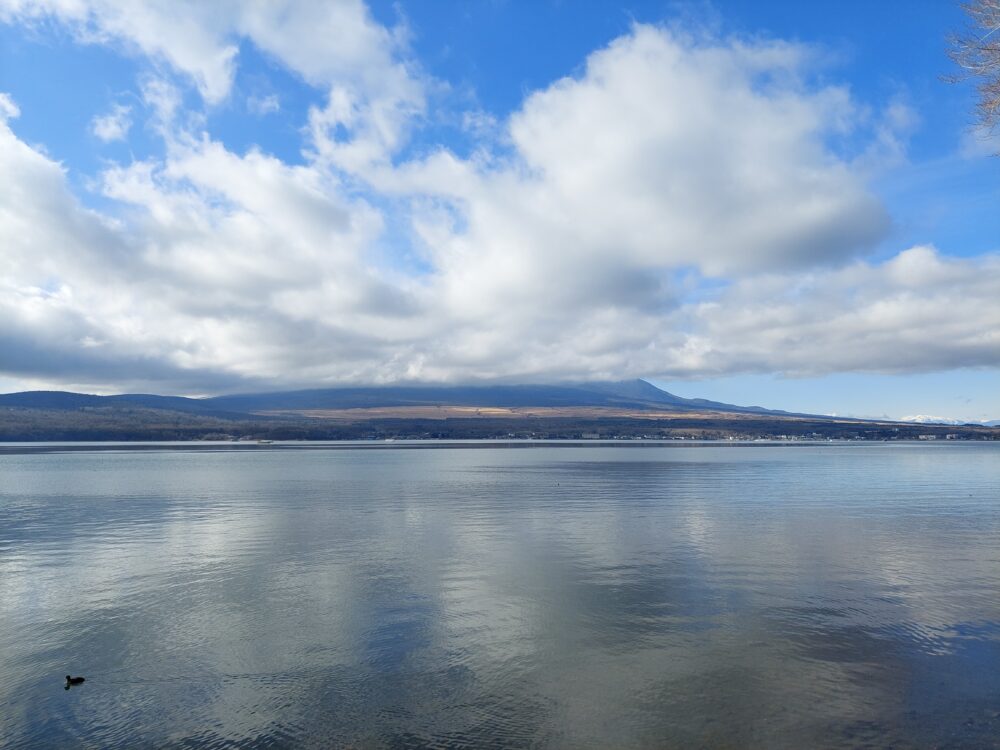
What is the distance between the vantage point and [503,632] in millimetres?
13156

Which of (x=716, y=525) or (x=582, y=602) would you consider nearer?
(x=582, y=602)

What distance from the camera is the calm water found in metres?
9.38

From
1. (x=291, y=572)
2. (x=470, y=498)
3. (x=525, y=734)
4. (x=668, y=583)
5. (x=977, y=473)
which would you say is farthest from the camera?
(x=977, y=473)

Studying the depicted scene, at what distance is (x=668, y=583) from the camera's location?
55.8 feet

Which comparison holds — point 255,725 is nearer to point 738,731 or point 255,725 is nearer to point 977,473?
point 738,731

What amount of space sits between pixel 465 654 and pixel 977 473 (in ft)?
207

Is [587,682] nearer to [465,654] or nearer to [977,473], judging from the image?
[465,654]

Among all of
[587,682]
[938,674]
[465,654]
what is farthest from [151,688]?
[938,674]

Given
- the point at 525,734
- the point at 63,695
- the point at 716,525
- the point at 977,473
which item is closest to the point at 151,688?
the point at 63,695

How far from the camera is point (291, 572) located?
1839cm

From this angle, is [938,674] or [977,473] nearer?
[938,674]

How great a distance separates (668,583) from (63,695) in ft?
42.5

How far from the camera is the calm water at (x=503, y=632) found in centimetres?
938

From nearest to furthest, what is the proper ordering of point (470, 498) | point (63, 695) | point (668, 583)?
point (63, 695) < point (668, 583) < point (470, 498)
